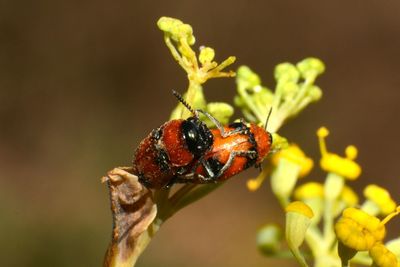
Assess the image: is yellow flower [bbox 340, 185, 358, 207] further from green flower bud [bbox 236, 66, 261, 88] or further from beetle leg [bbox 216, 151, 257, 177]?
beetle leg [bbox 216, 151, 257, 177]

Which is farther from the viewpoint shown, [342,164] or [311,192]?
[311,192]

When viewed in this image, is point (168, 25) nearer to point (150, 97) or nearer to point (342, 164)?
point (342, 164)

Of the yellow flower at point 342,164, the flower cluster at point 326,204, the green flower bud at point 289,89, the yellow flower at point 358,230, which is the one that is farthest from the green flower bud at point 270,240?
the yellow flower at point 358,230

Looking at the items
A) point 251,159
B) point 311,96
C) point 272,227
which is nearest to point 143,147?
point 251,159

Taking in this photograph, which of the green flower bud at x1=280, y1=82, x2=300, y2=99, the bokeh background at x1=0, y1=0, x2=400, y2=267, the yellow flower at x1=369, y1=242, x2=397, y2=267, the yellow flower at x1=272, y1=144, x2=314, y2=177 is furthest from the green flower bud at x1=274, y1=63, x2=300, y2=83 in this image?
the bokeh background at x1=0, y1=0, x2=400, y2=267

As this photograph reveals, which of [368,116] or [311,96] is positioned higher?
[311,96]

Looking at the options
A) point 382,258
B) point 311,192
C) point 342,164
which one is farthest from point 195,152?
point 311,192

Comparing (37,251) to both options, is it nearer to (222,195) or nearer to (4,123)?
(4,123)
